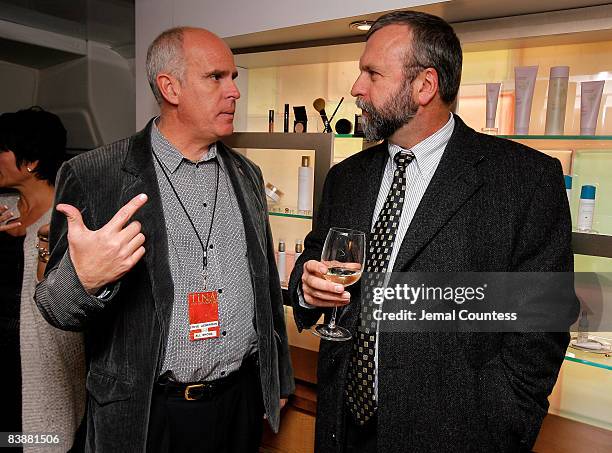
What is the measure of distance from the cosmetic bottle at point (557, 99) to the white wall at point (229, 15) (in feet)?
1.61

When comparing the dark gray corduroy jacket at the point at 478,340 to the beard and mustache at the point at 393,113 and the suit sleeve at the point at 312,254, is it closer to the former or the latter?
the beard and mustache at the point at 393,113

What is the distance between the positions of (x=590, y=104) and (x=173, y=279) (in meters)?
1.49

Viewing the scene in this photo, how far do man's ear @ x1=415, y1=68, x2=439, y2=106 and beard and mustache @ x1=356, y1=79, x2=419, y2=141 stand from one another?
0.08 feet

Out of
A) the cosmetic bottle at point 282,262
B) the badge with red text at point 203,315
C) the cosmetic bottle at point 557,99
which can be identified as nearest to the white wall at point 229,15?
the cosmetic bottle at point 557,99

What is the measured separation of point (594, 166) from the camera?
1.71 meters

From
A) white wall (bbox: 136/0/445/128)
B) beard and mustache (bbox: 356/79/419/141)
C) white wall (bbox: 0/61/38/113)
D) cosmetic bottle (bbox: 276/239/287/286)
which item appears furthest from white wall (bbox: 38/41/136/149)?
beard and mustache (bbox: 356/79/419/141)

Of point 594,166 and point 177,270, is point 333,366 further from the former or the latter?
point 594,166

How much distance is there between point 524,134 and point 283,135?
983 mm

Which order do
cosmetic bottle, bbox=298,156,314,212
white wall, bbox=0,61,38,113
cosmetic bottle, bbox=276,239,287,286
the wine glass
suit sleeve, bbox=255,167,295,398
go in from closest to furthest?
the wine glass → suit sleeve, bbox=255,167,295,398 → cosmetic bottle, bbox=298,156,314,212 → cosmetic bottle, bbox=276,239,287,286 → white wall, bbox=0,61,38,113

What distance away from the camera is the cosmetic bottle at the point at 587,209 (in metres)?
1.61

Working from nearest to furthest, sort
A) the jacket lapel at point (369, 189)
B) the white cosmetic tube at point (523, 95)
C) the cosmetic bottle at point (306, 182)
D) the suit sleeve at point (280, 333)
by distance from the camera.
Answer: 1. the jacket lapel at point (369, 189)
2. the white cosmetic tube at point (523, 95)
3. the suit sleeve at point (280, 333)
4. the cosmetic bottle at point (306, 182)

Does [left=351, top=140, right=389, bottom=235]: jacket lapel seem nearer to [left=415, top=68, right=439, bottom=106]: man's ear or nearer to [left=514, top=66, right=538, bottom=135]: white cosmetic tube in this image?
[left=415, top=68, right=439, bottom=106]: man's ear

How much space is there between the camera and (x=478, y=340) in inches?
51.8

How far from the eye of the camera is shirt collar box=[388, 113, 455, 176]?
1454 mm
